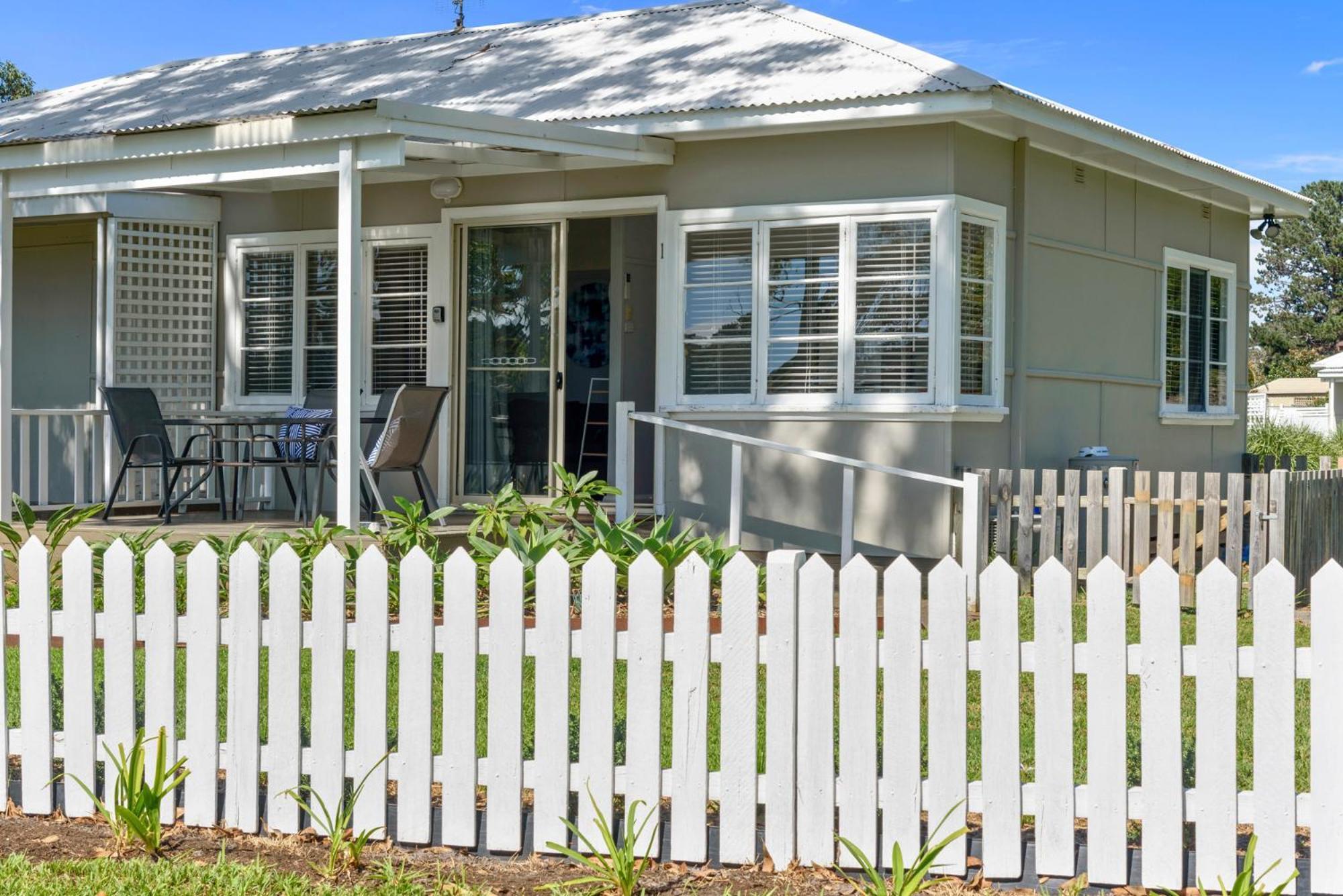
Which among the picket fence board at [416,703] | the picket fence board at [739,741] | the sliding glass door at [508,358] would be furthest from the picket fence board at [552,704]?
the sliding glass door at [508,358]

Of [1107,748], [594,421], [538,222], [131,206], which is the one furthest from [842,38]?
[1107,748]

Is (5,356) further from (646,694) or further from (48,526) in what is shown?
(646,694)

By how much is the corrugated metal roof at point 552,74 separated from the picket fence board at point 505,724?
520cm

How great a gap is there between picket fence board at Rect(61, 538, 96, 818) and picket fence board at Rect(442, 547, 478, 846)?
3.82ft

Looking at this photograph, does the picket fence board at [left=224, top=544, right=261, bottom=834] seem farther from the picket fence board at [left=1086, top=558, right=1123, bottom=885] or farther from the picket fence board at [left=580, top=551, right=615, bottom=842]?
the picket fence board at [left=1086, top=558, right=1123, bottom=885]

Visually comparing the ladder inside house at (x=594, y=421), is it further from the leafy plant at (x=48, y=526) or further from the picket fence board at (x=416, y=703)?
the picket fence board at (x=416, y=703)

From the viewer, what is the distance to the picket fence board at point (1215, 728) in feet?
13.5

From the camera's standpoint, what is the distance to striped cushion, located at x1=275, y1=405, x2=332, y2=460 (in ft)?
35.1

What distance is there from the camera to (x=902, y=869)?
4.08 metres

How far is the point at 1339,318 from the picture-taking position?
63.6m

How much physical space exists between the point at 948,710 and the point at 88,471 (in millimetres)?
10956

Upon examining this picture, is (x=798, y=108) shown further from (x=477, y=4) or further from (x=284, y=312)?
(x=477, y=4)

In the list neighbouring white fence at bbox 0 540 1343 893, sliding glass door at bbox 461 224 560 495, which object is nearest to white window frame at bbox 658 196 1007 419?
sliding glass door at bbox 461 224 560 495

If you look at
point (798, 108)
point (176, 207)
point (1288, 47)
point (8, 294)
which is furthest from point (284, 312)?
point (1288, 47)
